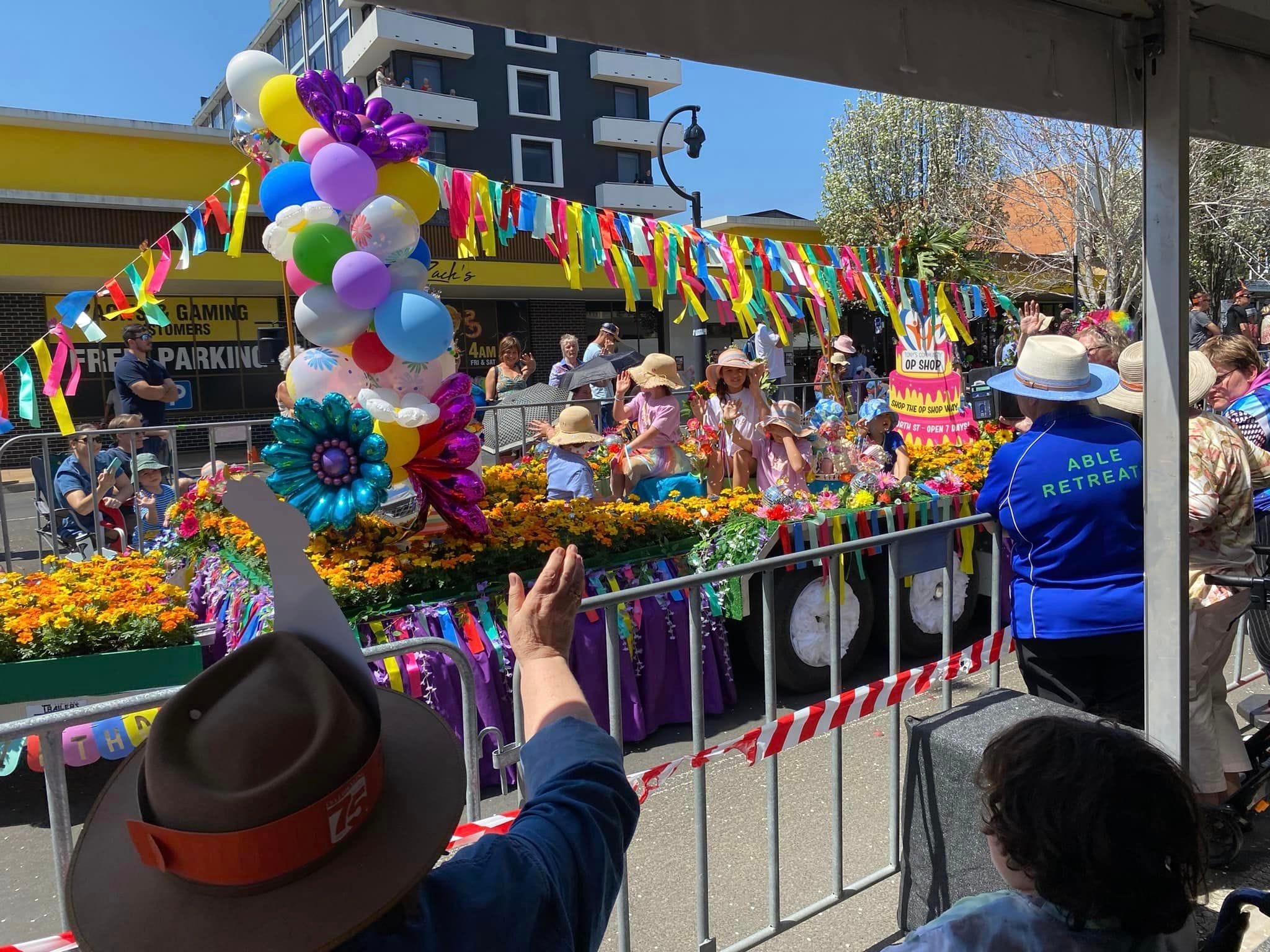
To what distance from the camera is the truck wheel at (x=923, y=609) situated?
555 cm

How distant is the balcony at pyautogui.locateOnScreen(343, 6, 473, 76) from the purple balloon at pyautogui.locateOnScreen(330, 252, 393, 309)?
32435mm

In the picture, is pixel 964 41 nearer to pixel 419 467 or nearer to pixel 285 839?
pixel 285 839

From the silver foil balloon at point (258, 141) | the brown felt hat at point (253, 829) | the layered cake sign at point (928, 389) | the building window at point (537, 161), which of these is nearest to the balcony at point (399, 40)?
the building window at point (537, 161)

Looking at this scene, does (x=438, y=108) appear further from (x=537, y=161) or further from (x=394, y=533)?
(x=394, y=533)

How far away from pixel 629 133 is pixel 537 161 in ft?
13.6

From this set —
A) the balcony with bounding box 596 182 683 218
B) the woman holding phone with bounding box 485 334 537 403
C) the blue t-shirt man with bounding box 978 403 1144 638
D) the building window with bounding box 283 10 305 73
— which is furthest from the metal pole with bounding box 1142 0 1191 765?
the building window with bounding box 283 10 305 73

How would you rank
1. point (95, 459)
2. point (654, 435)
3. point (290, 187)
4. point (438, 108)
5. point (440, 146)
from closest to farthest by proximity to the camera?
point (290, 187)
point (654, 435)
point (95, 459)
point (438, 108)
point (440, 146)

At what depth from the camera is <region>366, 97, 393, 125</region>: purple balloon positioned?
4750 millimetres

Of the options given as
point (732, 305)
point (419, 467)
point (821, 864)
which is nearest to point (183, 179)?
point (732, 305)

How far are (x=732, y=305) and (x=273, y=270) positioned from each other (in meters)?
13.0

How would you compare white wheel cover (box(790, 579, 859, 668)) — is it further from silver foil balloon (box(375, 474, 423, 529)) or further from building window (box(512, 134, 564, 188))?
building window (box(512, 134, 564, 188))

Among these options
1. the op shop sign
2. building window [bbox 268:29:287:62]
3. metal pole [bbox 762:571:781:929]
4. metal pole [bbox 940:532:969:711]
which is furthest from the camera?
building window [bbox 268:29:287:62]

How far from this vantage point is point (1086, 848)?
1.38m

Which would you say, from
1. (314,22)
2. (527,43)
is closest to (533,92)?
(527,43)
